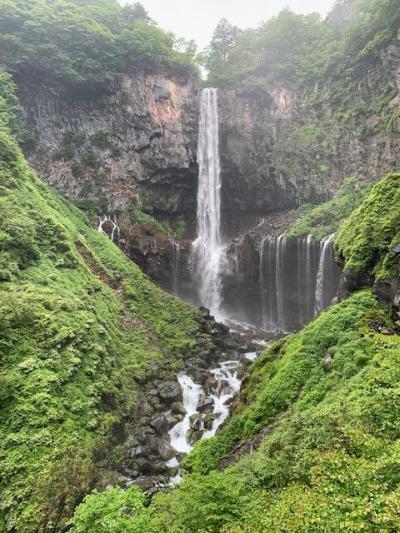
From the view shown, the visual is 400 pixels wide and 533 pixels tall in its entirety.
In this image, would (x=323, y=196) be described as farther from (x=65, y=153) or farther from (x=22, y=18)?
(x=22, y=18)

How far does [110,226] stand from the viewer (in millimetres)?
33406

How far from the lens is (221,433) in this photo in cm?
1196

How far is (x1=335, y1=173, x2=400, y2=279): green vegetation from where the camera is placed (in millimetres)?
12362

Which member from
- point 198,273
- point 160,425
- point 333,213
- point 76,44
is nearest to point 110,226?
→ point 198,273

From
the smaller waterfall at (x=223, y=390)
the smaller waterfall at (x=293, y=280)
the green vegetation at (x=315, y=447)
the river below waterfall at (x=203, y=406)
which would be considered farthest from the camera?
the smaller waterfall at (x=293, y=280)

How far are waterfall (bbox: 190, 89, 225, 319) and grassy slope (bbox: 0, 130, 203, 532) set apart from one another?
10.3m

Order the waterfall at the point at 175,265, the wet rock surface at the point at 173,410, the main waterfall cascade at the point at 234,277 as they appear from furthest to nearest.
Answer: the waterfall at the point at 175,265
the main waterfall cascade at the point at 234,277
the wet rock surface at the point at 173,410

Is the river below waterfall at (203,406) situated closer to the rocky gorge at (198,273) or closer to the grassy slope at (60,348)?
the rocky gorge at (198,273)

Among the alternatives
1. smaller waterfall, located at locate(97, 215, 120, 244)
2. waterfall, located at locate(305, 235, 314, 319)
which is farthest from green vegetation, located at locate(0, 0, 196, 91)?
waterfall, located at locate(305, 235, 314, 319)

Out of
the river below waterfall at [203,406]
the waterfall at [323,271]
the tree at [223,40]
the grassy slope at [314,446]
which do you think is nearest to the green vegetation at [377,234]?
the grassy slope at [314,446]

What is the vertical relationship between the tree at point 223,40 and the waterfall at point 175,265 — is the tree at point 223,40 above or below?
above

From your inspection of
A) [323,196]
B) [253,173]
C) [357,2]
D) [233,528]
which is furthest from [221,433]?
[357,2]

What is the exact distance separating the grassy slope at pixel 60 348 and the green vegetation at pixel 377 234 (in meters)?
11.3

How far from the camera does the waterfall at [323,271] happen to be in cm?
2669
